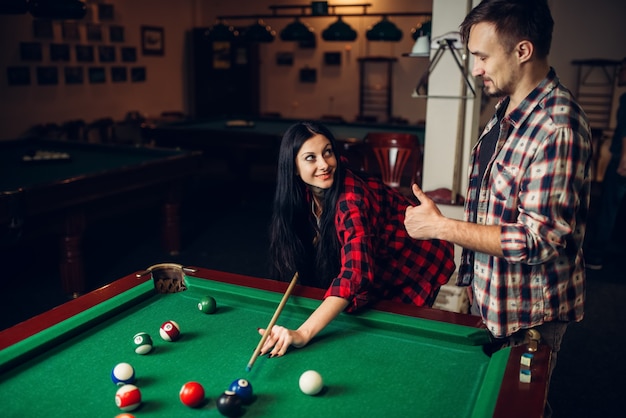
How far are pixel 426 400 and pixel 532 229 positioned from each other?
48 centimetres

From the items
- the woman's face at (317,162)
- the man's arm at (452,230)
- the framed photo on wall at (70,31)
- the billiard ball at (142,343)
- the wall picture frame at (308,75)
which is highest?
the framed photo on wall at (70,31)

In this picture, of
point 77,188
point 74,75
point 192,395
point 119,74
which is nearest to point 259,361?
point 192,395

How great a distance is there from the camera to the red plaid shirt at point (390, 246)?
6.29 ft

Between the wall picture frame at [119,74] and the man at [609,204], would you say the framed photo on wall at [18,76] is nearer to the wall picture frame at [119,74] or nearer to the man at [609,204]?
the wall picture frame at [119,74]

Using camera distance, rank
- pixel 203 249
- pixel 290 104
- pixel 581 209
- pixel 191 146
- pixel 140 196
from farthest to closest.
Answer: pixel 290 104, pixel 191 146, pixel 203 249, pixel 140 196, pixel 581 209

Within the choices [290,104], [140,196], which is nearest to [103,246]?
[140,196]

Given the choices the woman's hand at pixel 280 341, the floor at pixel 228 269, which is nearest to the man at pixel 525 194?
the woman's hand at pixel 280 341

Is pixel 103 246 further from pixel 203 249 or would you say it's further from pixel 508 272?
pixel 508 272

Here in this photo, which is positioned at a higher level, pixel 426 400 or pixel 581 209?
pixel 581 209

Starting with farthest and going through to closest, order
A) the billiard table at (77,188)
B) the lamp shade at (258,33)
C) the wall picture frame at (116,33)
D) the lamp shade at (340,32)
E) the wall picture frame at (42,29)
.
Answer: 1. the wall picture frame at (116,33)
2. the wall picture frame at (42,29)
3. the lamp shade at (258,33)
4. the lamp shade at (340,32)
5. the billiard table at (77,188)

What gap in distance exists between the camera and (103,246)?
501 centimetres

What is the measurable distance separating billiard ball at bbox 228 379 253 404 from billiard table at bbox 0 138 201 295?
2490 mm

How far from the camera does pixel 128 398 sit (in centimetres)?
125

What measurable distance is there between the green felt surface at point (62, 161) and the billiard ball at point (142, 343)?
2232mm
